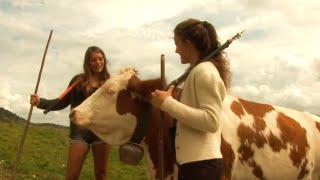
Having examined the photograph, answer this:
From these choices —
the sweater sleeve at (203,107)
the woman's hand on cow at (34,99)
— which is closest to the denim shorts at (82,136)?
the woman's hand on cow at (34,99)

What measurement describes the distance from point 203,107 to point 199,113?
Result: 0.08 m

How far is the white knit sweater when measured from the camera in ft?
16.9

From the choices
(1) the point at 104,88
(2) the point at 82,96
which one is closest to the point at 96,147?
(2) the point at 82,96

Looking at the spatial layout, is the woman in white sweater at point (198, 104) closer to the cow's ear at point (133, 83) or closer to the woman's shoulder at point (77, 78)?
the cow's ear at point (133, 83)

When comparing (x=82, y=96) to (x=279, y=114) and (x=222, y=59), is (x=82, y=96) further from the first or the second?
(x=222, y=59)

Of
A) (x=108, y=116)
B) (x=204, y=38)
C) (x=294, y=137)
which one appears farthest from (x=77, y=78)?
(x=204, y=38)

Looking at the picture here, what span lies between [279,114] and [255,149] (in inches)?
42.5

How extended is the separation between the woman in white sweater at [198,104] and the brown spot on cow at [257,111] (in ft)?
8.90

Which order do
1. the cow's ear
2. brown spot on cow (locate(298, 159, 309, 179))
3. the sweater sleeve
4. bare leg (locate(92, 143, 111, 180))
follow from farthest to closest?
bare leg (locate(92, 143, 111, 180)) < brown spot on cow (locate(298, 159, 309, 179)) < the cow's ear < the sweater sleeve

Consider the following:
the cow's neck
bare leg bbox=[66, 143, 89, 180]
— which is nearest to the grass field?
bare leg bbox=[66, 143, 89, 180]

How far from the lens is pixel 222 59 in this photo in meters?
5.61

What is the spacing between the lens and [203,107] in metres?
5.18

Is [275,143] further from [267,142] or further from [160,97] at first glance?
[160,97]

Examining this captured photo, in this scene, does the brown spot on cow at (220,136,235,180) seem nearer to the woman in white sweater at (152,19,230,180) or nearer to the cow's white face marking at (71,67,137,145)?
the cow's white face marking at (71,67,137,145)
